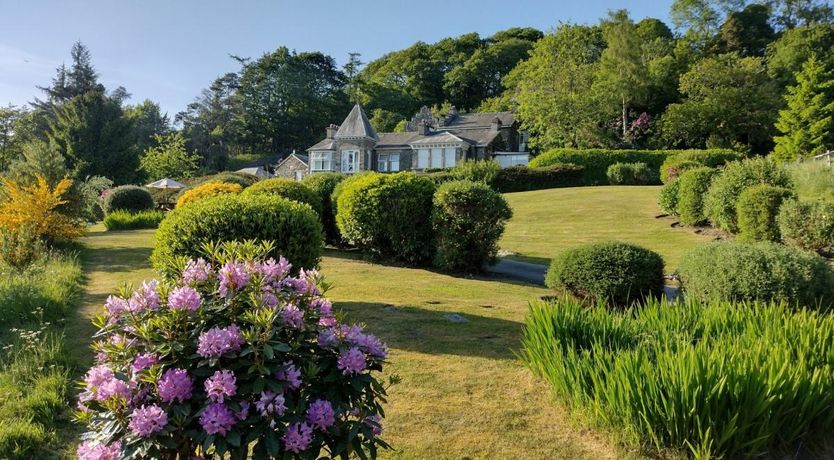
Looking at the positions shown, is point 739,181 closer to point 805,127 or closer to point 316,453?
point 316,453

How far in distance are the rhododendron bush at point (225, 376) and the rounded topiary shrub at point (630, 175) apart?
32.3 metres

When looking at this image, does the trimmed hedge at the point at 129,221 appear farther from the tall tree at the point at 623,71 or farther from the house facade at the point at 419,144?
the tall tree at the point at 623,71

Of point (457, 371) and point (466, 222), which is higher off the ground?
point (466, 222)

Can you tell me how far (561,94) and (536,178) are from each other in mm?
13662

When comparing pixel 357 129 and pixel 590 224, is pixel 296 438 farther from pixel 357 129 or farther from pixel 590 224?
pixel 357 129

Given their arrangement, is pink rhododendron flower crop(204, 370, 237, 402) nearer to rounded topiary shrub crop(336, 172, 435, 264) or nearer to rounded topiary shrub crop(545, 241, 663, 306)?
rounded topiary shrub crop(545, 241, 663, 306)

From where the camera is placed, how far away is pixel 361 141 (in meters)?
46.8

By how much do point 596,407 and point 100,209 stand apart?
92.7 ft

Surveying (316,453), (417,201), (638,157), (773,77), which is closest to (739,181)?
(417,201)

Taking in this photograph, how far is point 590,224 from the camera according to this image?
717 inches

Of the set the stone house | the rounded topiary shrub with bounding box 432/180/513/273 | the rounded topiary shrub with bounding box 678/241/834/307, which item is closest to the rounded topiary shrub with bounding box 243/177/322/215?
the rounded topiary shrub with bounding box 432/180/513/273

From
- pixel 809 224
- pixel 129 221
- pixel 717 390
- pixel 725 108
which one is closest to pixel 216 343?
pixel 717 390

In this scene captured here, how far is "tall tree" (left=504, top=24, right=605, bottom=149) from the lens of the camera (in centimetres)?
4100

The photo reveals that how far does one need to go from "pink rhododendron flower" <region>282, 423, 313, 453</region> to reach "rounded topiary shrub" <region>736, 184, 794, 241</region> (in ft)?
42.4
